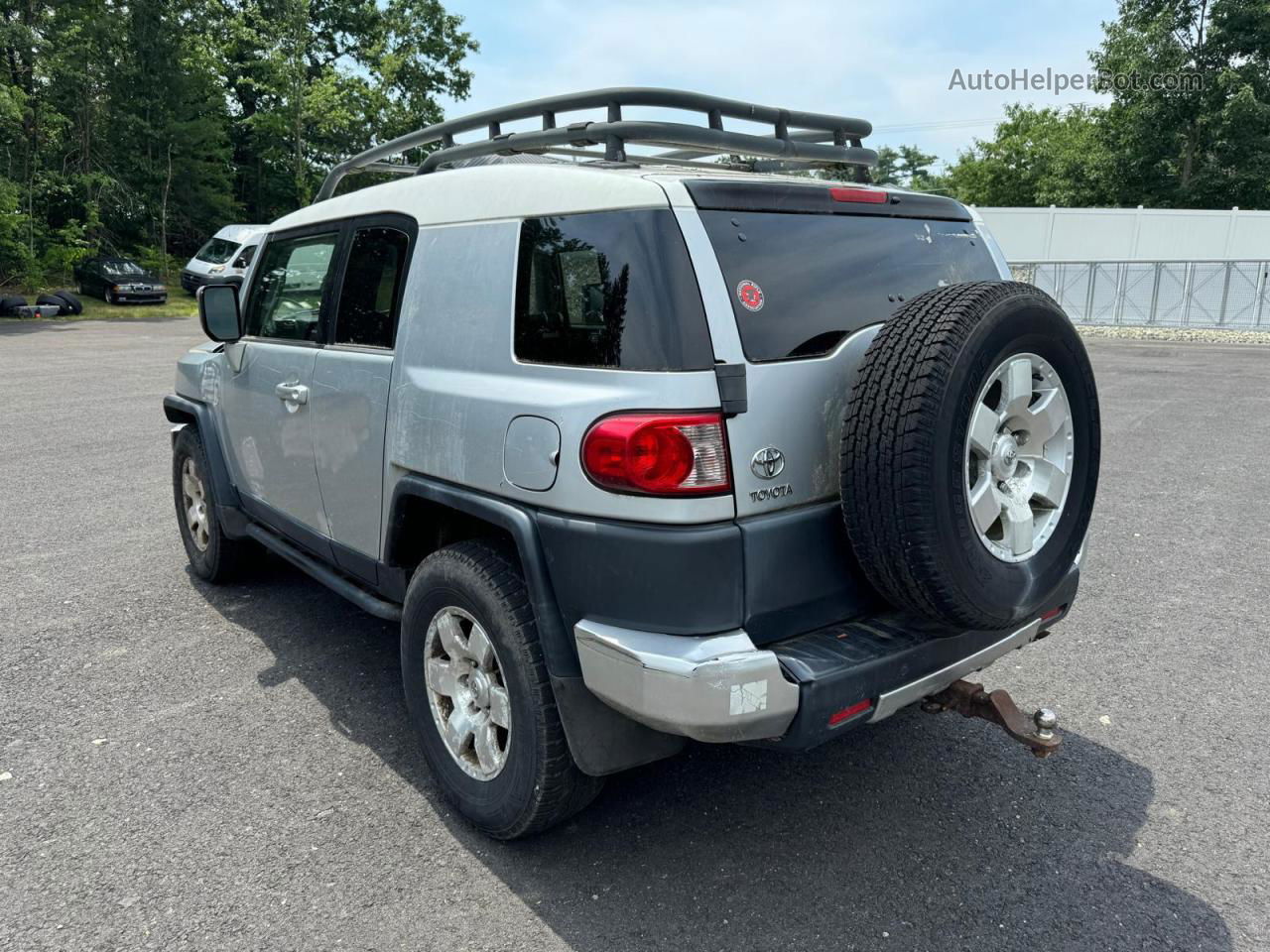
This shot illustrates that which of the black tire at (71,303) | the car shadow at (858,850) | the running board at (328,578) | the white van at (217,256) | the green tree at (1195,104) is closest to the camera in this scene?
the car shadow at (858,850)

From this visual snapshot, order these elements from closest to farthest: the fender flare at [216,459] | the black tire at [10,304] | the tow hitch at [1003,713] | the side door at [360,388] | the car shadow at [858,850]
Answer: the car shadow at [858,850] < the tow hitch at [1003,713] < the side door at [360,388] < the fender flare at [216,459] < the black tire at [10,304]

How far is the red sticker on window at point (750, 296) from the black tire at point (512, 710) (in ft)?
3.27

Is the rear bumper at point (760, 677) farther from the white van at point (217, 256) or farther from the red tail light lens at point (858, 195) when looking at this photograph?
the white van at point (217, 256)

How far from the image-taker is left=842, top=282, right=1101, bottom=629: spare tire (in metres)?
2.29

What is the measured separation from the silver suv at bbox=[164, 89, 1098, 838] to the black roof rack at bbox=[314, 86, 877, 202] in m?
0.02

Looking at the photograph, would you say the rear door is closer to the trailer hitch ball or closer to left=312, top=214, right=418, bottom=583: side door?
the trailer hitch ball

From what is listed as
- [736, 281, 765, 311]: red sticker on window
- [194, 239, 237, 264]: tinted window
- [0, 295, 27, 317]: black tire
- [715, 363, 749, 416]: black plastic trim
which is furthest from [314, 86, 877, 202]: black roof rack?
[194, 239, 237, 264]: tinted window

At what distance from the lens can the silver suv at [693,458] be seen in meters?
2.32

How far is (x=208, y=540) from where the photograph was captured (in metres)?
4.93

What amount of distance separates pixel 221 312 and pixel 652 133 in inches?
97.0

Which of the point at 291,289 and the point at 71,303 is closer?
the point at 291,289

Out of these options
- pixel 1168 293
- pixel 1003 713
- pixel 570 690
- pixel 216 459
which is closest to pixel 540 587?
pixel 570 690

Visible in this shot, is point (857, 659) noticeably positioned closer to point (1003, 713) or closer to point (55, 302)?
point (1003, 713)

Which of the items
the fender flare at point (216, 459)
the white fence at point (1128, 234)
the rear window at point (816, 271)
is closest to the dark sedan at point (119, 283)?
the fender flare at point (216, 459)
